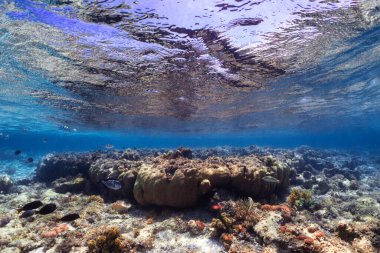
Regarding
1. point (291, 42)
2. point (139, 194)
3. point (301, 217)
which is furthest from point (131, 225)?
point (291, 42)

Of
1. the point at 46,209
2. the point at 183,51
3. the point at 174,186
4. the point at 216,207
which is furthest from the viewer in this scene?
the point at 183,51

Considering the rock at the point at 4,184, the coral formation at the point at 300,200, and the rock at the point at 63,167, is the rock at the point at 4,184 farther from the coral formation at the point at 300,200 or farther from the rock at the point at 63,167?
the coral formation at the point at 300,200

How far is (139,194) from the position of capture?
10.6 meters

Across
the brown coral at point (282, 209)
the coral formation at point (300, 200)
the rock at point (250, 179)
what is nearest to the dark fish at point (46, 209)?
the rock at point (250, 179)

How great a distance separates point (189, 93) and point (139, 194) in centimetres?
1281

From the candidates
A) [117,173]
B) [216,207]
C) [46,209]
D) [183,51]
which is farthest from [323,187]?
[46,209]

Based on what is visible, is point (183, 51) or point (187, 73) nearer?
point (183, 51)

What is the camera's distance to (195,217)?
9250 mm

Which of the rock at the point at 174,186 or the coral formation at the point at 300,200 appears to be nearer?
the rock at the point at 174,186

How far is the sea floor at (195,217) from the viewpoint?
23.6 feet

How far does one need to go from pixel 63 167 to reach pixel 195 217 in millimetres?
12440

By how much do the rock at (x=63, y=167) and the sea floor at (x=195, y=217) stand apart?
59.4 inches

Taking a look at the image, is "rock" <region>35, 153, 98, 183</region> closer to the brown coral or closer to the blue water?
the blue water

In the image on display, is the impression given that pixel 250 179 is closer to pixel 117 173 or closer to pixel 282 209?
pixel 282 209
